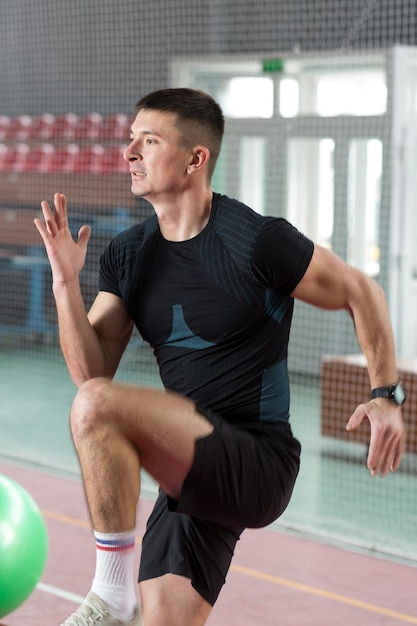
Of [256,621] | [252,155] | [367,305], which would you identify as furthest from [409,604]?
[252,155]

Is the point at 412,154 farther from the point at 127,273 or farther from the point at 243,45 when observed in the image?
the point at 127,273

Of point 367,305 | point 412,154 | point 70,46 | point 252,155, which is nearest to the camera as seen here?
point 367,305

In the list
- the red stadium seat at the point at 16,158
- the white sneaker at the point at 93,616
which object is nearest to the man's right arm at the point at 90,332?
the white sneaker at the point at 93,616

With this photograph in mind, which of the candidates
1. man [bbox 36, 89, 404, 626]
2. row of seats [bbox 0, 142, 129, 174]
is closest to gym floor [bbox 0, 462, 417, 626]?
man [bbox 36, 89, 404, 626]

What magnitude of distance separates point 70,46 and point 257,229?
876 cm

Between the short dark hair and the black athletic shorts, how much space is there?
2.31ft

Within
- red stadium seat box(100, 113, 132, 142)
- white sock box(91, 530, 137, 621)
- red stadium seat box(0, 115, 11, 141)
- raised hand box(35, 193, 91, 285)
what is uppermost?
raised hand box(35, 193, 91, 285)

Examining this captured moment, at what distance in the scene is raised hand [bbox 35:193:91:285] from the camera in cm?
256

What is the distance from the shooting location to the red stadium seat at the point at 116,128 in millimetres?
9688

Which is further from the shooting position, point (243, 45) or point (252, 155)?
point (243, 45)

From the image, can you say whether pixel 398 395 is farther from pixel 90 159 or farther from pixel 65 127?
pixel 65 127

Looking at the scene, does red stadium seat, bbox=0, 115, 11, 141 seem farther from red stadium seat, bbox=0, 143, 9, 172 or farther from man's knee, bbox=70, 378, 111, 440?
man's knee, bbox=70, 378, 111, 440

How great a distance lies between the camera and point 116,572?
2.30 meters

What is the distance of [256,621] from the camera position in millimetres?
3521
